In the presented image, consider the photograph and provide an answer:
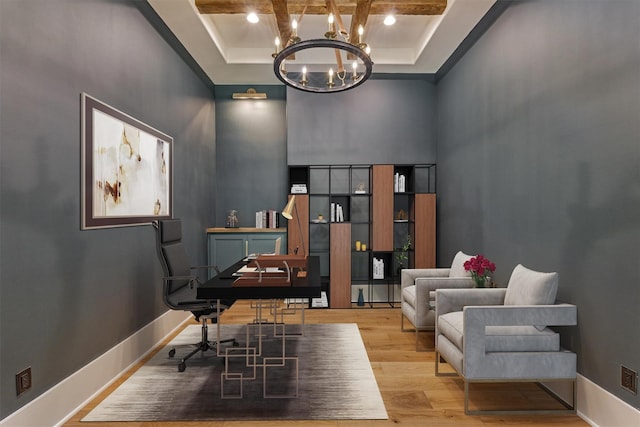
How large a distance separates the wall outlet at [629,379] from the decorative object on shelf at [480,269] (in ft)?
4.07

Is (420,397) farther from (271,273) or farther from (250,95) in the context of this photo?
(250,95)

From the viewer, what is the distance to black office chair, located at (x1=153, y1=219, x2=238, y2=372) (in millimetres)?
3047

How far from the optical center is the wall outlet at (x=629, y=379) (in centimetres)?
201

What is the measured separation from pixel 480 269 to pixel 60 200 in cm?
326

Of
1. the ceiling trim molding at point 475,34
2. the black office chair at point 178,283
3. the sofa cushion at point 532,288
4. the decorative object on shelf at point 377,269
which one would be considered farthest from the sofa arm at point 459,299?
the ceiling trim molding at point 475,34

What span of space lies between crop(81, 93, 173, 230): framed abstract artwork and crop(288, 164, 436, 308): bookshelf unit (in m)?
2.03

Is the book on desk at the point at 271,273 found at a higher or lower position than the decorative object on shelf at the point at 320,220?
lower

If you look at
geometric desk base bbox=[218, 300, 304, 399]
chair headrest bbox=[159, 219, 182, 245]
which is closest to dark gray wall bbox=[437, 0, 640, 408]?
Result: geometric desk base bbox=[218, 300, 304, 399]

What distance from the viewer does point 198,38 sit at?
4.12 metres

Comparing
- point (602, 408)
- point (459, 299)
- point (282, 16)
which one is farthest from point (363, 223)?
point (602, 408)

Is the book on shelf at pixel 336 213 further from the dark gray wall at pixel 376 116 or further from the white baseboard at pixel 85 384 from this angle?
the white baseboard at pixel 85 384

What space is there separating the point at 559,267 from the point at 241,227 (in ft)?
14.3

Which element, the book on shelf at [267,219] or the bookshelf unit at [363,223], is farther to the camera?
the book on shelf at [267,219]

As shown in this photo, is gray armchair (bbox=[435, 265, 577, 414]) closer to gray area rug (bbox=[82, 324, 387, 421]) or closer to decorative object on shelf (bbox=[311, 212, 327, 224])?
gray area rug (bbox=[82, 324, 387, 421])
